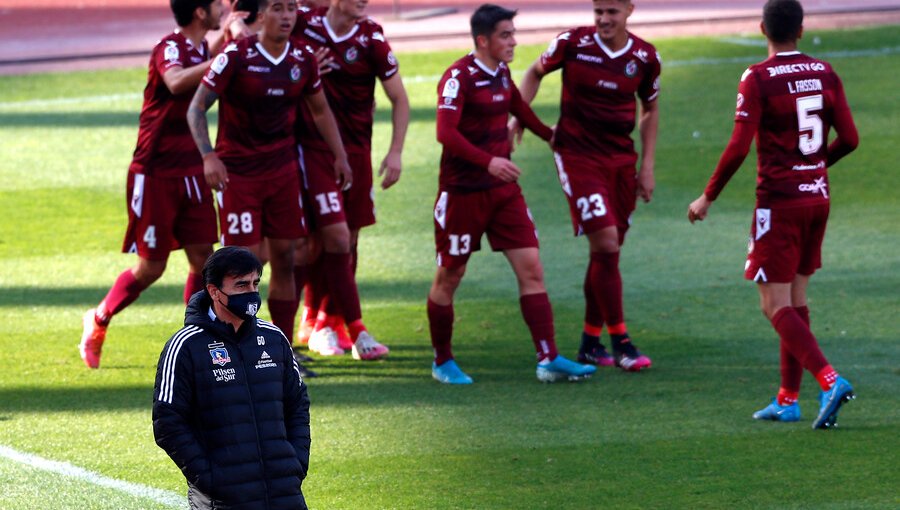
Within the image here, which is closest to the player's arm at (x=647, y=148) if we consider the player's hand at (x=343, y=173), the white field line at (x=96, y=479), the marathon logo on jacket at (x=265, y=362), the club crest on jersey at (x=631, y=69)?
the club crest on jersey at (x=631, y=69)

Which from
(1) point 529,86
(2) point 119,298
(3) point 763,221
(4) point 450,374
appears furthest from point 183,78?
(3) point 763,221

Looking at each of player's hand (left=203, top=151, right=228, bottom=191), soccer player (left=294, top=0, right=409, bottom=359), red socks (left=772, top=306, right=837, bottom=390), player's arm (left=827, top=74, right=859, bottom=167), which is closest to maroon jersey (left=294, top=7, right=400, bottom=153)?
soccer player (left=294, top=0, right=409, bottom=359)

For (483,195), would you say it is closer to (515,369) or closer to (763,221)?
(515,369)

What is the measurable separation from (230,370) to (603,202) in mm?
4237

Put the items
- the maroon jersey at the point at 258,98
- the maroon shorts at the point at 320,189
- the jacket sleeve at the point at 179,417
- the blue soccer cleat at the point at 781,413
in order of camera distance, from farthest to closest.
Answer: the maroon shorts at the point at 320,189 → the maroon jersey at the point at 258,98 → the blue soccer cleat at the point at 781,413 → the jacket sleeve at the point at 179,417

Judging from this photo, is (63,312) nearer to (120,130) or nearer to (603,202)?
(603,202)

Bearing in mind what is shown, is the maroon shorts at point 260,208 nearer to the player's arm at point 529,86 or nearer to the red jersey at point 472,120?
the red jersey at point 472,120

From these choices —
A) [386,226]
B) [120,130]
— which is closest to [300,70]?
[386,226]

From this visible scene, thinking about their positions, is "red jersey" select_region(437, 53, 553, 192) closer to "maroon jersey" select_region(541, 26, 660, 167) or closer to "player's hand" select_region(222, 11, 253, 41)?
"maroon jersey" select_region(541, 26, 660, 167)

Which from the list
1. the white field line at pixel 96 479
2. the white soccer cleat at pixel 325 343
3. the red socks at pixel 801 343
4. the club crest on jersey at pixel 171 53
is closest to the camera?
the white field line at pixel 96 479

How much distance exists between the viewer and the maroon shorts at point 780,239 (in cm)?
770

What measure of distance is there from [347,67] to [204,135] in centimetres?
133

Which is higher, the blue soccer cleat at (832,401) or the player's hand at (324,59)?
the player's hand at (324,59)

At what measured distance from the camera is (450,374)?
8859 mm
